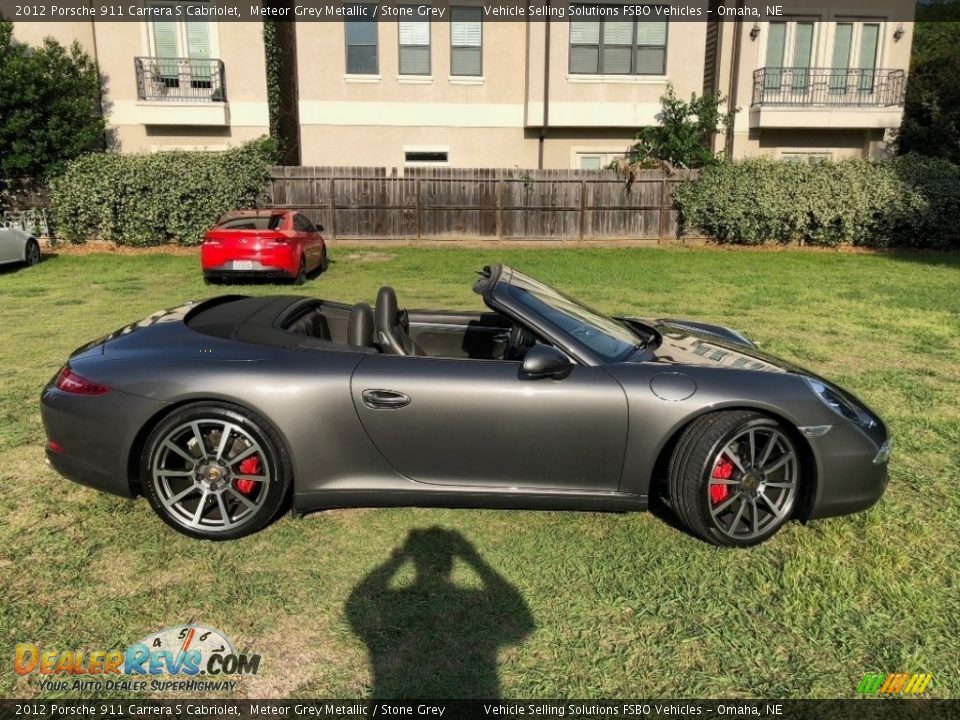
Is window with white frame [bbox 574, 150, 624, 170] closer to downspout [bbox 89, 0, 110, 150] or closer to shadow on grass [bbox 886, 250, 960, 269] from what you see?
shadow on grass [bbox 886, 250, 960, 269]

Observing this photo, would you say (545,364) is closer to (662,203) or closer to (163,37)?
(662,203)

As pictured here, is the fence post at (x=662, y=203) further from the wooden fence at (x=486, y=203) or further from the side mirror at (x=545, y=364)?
the side mirror at (x=545, y=364)

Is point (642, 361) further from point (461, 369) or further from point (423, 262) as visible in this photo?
point (423, 262)

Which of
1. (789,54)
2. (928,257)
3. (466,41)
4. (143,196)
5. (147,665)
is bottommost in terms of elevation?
(147,665)

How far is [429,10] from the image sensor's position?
21172mm

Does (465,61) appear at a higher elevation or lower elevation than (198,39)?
lower

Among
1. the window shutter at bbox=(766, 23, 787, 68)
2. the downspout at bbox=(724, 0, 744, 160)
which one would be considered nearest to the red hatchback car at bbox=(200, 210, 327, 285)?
the downspout at bbox=(724, 0, 744, 160)

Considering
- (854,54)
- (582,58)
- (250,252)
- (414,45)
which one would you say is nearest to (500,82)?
(582,58)

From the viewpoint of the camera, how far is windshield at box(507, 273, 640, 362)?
362 centimetres

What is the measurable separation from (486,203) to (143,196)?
8.69m

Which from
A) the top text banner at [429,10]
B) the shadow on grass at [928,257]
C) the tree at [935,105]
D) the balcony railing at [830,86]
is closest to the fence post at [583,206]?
the top text banner at [429,10]

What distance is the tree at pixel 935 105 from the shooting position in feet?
74.8

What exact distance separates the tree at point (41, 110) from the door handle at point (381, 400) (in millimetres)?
18503

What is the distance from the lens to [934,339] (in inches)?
318
